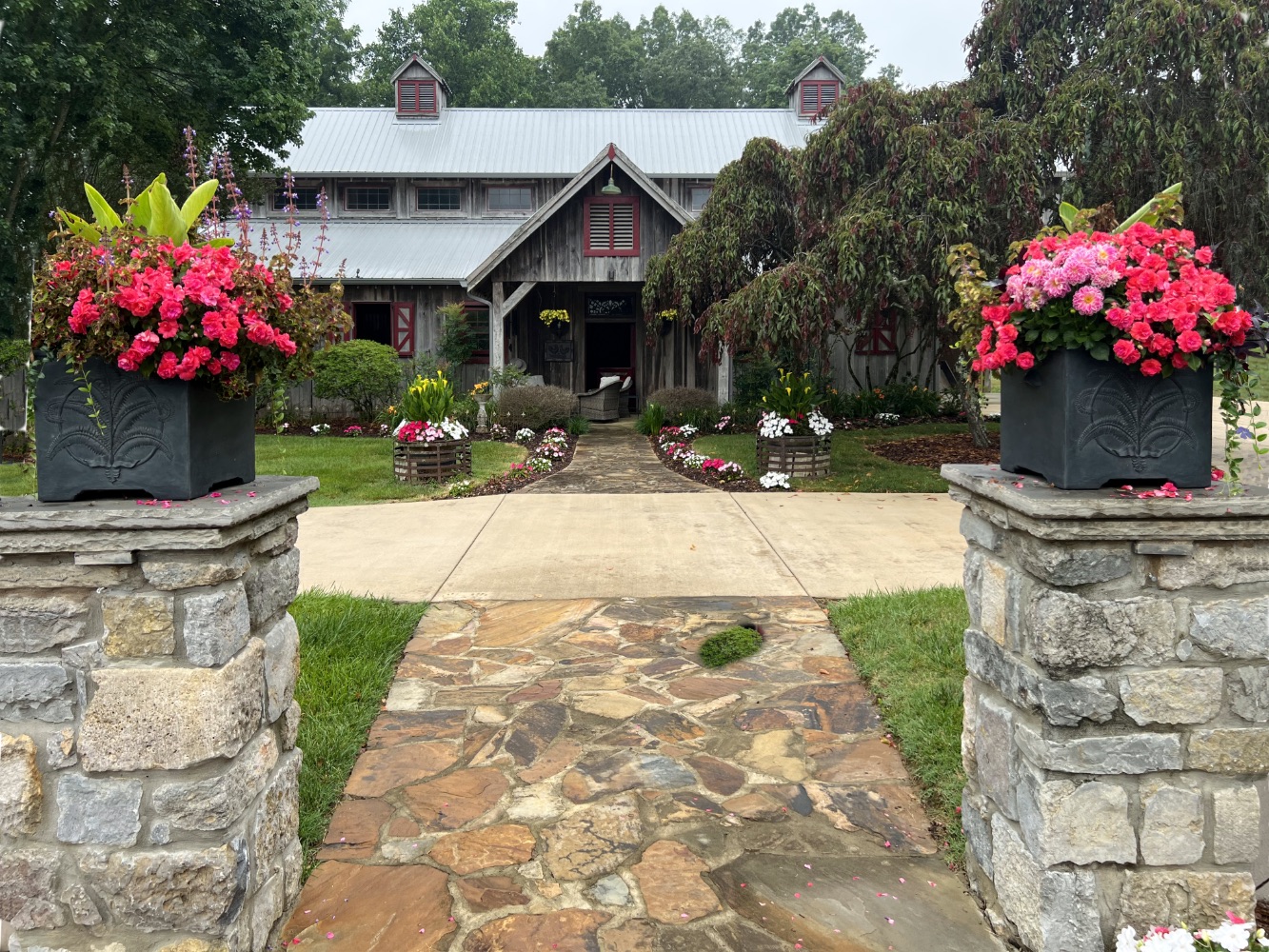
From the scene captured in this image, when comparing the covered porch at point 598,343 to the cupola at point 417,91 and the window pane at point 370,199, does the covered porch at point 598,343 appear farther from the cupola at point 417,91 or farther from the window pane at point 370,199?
the cupola at point 417,91

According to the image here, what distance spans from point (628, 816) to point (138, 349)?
6.85 ft

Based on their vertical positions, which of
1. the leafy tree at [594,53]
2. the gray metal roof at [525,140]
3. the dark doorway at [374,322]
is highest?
the leafy tree at [594,53]

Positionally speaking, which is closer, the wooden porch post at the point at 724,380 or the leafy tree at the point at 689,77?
the wooden porch post at the point at 724,380

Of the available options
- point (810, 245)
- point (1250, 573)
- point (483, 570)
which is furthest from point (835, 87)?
point (1250, 573)

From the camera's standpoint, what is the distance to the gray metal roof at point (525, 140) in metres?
19.8

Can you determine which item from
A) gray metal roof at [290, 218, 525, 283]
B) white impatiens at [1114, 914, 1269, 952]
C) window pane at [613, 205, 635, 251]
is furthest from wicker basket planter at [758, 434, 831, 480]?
gray metal roof at [290, 218, 525, 283]

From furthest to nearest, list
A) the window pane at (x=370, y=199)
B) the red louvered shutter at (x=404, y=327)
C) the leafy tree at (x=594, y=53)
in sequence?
the leafy tree at (x=594, y=53) → the window pane at (x=370, y=199) → the red louvered shutter at (x=404, y=327)

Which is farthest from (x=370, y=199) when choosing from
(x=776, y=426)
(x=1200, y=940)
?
(x=1200, y=940)

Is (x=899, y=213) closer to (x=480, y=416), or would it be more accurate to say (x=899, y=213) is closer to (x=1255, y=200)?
(x=1255, y=200)

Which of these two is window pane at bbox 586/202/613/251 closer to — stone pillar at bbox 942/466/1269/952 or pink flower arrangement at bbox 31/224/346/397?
pink flower arrangement at bbox 31/224/346/397

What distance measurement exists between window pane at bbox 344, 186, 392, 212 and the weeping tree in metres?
10.8

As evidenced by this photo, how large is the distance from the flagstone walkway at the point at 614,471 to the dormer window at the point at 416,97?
11298 millimetres

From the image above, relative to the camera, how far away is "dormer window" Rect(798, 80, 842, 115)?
2166 cm

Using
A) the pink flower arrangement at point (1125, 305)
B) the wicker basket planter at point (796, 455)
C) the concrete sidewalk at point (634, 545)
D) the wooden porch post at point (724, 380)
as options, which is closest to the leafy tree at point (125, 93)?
the wooden porch post at point (724, 380)
